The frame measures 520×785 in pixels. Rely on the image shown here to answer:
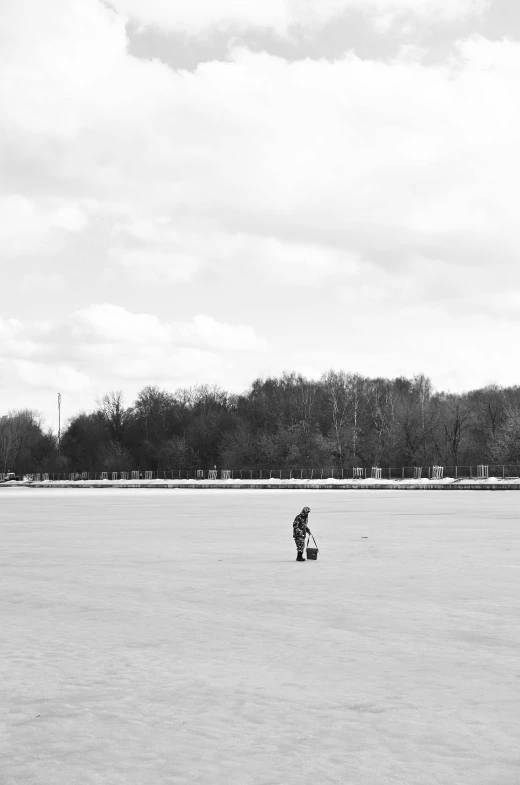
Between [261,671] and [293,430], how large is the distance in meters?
106

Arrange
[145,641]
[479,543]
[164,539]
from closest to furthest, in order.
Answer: [145,641]
[479,543]
[164,539]

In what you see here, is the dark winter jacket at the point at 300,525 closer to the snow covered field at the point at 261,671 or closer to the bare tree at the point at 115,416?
the snow covered field at the point at 261,671

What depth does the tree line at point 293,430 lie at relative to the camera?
370 ft

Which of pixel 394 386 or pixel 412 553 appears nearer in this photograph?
pixel 412 553

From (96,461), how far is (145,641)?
135780mm

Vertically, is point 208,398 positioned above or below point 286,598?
above

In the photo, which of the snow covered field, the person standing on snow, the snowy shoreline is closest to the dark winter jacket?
the person standing on snow

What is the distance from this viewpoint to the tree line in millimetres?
112750

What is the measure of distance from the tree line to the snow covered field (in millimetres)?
90915

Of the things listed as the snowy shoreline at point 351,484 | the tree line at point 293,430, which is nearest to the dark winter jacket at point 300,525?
the snowy shoreline at point 351,484

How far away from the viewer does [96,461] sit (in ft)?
473

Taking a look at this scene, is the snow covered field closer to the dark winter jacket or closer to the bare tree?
the dark winter jacket

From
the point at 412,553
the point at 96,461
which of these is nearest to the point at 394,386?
the point at 96,461

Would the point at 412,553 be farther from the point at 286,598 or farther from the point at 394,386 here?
the point at 394,386
